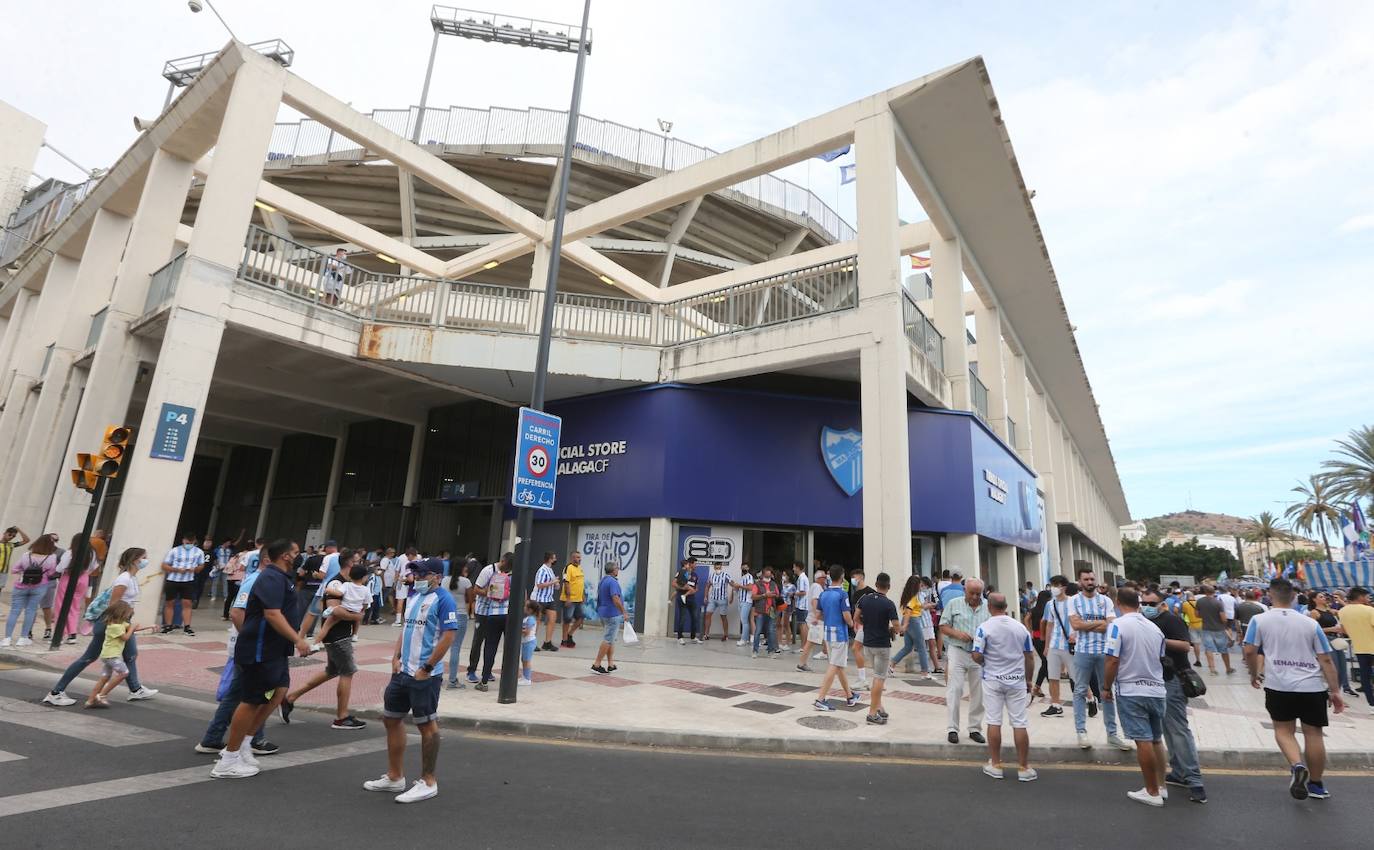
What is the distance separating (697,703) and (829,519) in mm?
8069

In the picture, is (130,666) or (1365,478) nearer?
(130,666)

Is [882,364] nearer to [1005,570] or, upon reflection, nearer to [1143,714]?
[1143,714]

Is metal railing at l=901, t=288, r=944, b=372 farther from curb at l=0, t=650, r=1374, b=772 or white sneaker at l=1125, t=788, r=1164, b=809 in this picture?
white sneaker at l=1125, t=788, r=1164, b=809

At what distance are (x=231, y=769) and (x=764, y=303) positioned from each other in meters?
12.7

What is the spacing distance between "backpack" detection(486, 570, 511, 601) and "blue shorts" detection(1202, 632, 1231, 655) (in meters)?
14.0

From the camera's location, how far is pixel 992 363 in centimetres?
2039

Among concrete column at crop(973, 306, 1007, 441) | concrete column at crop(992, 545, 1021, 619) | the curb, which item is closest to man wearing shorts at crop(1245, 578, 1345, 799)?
the curb

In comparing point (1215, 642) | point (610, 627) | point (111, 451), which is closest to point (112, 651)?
point (111, 451)

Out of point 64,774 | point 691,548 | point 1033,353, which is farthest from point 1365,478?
point 64,774

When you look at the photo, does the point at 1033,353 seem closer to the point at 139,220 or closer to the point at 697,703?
the point at 697,703

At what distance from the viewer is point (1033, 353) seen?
2594 centimetres

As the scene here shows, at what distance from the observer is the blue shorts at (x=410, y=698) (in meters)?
4.55

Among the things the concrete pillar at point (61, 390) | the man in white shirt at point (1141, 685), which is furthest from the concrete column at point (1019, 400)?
the concrete pillar at point (61, 390)

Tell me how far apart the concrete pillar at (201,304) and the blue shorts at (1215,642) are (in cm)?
1966
